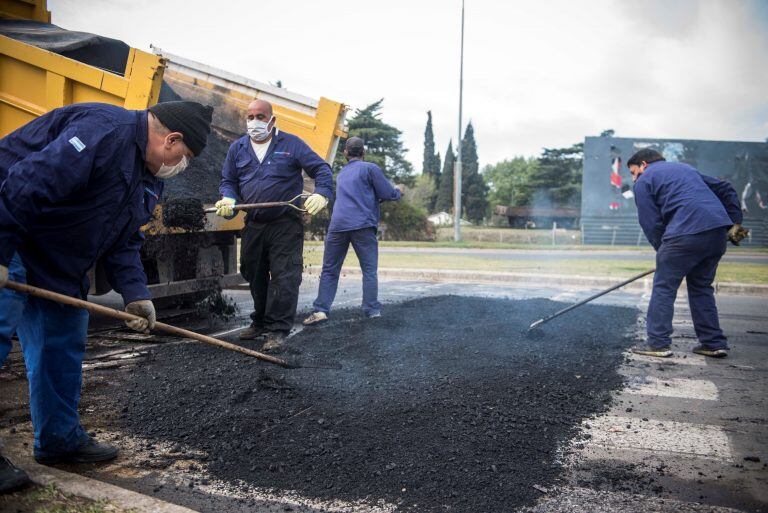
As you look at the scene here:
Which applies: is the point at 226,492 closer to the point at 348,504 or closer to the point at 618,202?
the point at 348,504

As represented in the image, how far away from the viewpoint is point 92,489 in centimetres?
243

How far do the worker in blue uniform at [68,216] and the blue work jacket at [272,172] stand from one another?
2.14 m

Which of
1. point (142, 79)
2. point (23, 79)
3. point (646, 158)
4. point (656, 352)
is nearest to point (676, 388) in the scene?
point (656, 352)

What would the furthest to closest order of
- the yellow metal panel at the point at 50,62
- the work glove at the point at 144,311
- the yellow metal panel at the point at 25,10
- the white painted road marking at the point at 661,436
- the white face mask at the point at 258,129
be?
1. the yellow metal panel at the point at 25,10
2. the white face mask at the point at 258,129
3. the yellow metal panel at the point at 50,62
4. the white painted road marking at the point at 661,436
5. the work glove at the point at 144,311

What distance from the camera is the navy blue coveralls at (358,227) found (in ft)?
21.2

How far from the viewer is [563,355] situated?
4977mm

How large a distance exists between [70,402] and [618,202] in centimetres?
2693

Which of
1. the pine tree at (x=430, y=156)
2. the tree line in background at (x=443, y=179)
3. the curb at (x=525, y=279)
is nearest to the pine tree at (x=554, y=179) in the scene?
the tree line in background at (x=443, y=179)

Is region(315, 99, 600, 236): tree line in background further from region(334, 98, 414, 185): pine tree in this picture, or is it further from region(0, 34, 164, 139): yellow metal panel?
region(0, 34, 164, 139): yellow metal panel

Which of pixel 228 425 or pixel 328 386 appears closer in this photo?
pixel 228 425

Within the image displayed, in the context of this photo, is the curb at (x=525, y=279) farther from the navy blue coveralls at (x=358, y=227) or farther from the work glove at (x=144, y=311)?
the work glove at (x=144, y=311)

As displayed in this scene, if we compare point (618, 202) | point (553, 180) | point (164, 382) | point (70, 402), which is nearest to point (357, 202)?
point (164, 382)

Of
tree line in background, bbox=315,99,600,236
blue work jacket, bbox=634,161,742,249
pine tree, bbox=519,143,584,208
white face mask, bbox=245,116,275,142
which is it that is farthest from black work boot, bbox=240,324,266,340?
pine tree, bbox=519,143,584,208

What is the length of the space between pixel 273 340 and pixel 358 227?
1.91 m
